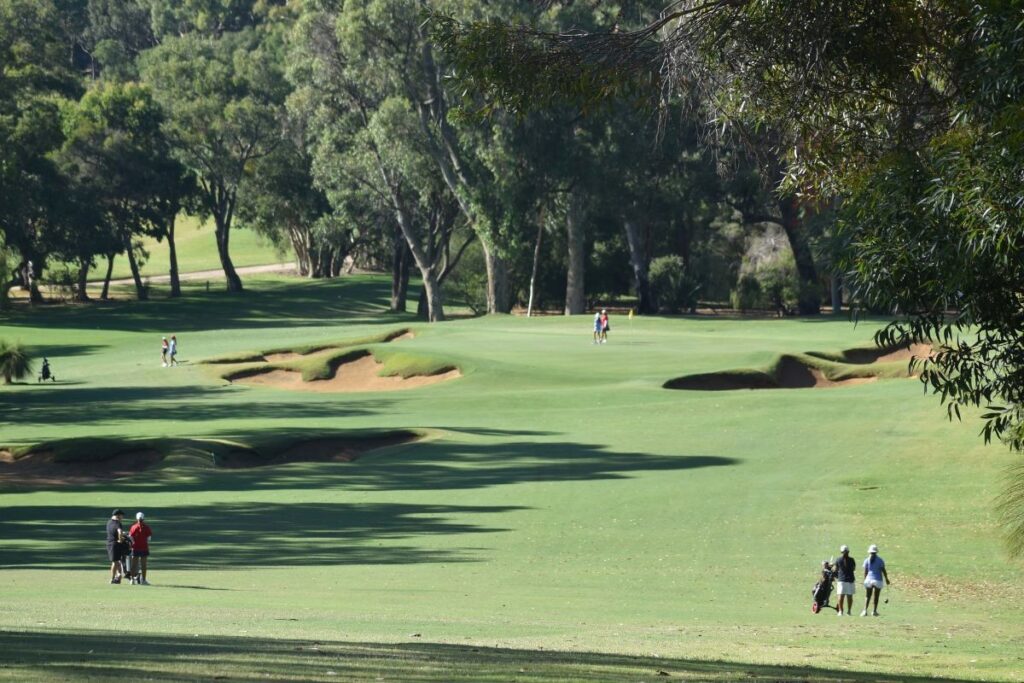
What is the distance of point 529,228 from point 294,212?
22.9 metres

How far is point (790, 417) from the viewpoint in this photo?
125 feet

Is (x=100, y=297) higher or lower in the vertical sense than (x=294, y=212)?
lower

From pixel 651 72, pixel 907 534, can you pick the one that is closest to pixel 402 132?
pixel 907 534

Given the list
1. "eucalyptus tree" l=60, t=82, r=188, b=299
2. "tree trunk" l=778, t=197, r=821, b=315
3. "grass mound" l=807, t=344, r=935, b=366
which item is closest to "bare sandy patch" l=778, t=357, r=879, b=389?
"grass mound" l=807, t=344, r=935, b=366

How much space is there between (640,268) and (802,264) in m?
9.71

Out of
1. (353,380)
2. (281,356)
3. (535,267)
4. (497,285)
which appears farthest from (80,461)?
(535,267)

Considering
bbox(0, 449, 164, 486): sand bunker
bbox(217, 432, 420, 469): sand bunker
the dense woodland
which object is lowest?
bbox(0, 449, 164, 486): sand bunker

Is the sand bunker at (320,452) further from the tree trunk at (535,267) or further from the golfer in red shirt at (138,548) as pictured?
the tree trunk at (535,267)

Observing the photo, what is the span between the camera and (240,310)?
93.1 metres

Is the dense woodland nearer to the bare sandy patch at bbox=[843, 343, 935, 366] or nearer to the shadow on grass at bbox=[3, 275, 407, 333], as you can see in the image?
the shadow on grass at bbox=[3, 275, 407, 333]

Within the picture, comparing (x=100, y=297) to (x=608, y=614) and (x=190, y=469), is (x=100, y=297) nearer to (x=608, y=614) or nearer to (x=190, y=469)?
(x=190, y=469)

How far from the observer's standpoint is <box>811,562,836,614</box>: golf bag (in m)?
19.3

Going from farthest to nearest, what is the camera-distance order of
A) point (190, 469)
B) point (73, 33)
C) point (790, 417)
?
1. point (73, 33)
2. point (790, 417)
3. point (190, 469)

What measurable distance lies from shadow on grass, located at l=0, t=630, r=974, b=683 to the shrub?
70.8 m
